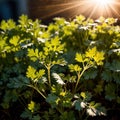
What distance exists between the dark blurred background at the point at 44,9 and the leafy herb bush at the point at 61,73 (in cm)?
246

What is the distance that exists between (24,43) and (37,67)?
0.78ft

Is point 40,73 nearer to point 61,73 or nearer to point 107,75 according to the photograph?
point 61,73

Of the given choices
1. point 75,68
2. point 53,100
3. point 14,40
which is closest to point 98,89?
point 75,68

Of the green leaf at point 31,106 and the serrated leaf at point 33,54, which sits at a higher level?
the serrated leaf at point 33,54

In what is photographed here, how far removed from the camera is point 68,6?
6.50m

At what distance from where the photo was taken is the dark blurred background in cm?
597

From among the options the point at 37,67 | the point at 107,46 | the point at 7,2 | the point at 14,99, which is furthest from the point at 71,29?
the point at 7,2

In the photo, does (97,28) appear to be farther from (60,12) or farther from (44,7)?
(44,7)

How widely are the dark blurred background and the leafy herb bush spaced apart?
246 centimetres

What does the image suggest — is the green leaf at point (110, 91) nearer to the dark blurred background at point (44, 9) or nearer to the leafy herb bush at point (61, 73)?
the leafy herb bush at point (61, 73)

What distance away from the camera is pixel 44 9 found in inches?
285

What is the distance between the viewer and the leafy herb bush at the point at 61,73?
84.7 inches

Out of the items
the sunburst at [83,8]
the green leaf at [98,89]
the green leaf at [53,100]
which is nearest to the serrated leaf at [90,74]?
the green leaf at [98,89]

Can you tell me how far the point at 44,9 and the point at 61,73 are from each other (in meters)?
5.08
